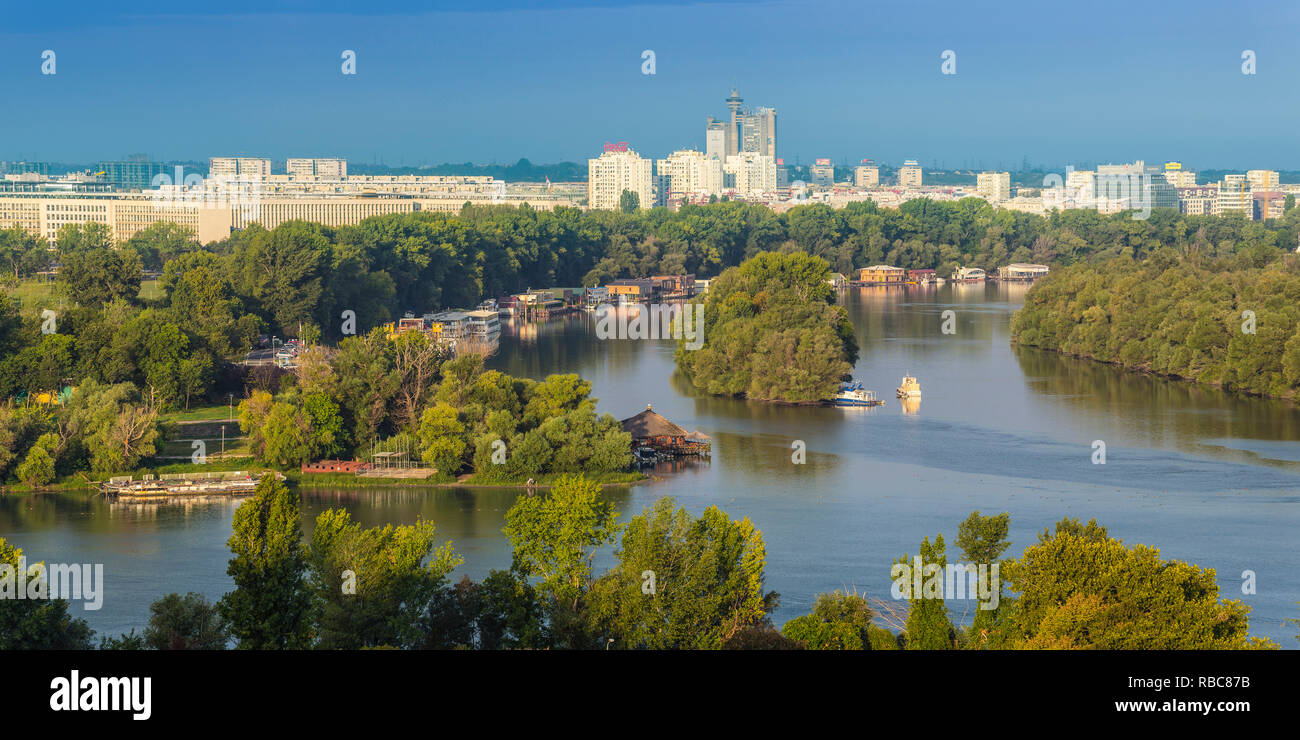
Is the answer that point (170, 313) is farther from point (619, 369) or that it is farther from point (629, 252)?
point (629, 252)

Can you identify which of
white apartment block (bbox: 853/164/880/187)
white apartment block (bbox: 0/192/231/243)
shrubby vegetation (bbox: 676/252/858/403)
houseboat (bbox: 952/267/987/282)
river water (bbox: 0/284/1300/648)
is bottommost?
river water (bbox: 0/284/1300/648)

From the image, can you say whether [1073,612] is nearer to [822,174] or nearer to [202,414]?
[202,414]

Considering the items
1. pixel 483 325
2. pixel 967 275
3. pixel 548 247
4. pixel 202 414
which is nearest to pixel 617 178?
pixel 967 275

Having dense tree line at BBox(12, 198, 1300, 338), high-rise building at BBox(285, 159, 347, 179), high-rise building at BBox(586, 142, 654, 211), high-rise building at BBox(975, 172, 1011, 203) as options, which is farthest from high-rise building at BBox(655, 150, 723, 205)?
dense tree line at BBox(12, 198, 1300, 338)

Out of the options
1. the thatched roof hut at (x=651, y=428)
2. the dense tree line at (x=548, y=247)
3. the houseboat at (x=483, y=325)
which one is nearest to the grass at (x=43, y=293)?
the dense tree line at (x=548, y=247)

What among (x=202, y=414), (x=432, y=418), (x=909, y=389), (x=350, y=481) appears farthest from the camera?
(x=909, y=389)

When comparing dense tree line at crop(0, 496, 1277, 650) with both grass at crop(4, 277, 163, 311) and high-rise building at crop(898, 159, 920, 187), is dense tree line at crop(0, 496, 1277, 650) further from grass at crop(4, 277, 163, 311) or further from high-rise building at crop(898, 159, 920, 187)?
high-rise building at crop(898, 159, 920, 187)
